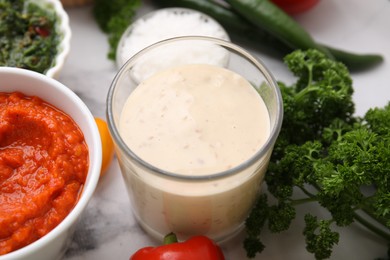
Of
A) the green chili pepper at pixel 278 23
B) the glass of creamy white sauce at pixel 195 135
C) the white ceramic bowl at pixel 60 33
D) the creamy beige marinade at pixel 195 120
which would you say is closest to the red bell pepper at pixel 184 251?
the glass of creamy white sauce at pixel 195 135

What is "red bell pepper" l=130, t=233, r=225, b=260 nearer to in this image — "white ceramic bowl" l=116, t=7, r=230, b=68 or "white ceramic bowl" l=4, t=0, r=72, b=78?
"white ceramic bowl" l=4, t=0, r=72, b=78

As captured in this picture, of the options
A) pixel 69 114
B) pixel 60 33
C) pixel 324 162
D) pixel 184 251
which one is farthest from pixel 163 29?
pixel 184 251

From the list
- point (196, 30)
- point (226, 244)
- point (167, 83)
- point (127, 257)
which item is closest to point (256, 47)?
point (196, 30)

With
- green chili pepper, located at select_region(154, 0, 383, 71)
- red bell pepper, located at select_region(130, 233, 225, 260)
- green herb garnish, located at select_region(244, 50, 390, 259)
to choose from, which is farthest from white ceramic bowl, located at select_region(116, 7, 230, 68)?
red bell pepper, located at select_region(130, 233, 225, 260)

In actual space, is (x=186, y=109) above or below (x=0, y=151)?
above

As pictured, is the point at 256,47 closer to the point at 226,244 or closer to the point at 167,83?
the point at 167,83

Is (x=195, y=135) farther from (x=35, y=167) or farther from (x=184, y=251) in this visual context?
(x=35, y=167)
